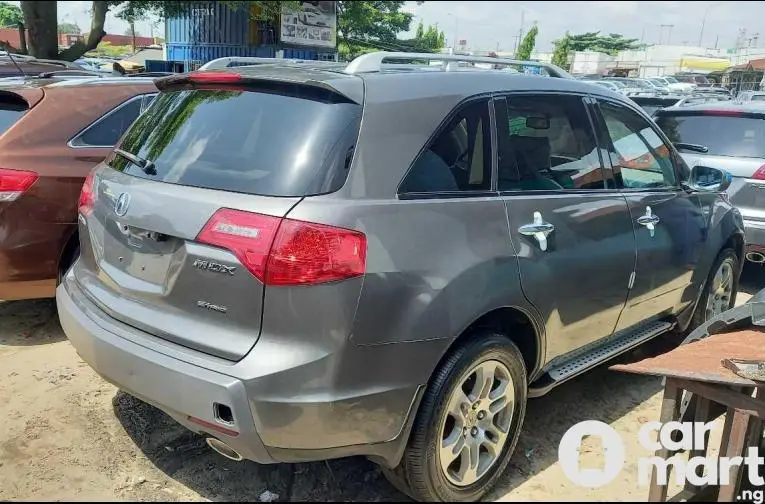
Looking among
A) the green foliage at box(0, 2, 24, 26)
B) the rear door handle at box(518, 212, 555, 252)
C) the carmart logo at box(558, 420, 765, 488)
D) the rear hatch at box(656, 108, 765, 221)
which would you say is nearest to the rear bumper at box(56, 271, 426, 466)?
the rear door handle at box(518, 212, 555, 252)

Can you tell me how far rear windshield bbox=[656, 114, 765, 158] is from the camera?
6160 millimetres

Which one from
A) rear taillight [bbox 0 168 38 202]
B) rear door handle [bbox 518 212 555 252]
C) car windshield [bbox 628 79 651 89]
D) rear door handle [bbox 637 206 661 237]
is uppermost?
rear door handle [bbox 518 212 555 252]

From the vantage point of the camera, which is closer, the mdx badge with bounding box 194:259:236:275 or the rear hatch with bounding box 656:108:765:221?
the mdx badge with bounding box 194:259:236:275

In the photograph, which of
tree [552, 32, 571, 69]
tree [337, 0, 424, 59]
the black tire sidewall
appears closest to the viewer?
the black tire sidewall

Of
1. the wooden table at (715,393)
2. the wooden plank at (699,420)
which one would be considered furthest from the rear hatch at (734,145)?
the wooden plank at (699,420)

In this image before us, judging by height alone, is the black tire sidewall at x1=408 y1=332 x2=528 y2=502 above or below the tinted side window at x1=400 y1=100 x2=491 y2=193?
below

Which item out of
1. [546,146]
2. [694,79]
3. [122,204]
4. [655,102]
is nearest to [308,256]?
[122,204]

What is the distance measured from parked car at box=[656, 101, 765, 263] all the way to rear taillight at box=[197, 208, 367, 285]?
4389 millimetres

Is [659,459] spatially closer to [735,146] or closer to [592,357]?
[592,357]

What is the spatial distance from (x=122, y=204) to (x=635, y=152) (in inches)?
111

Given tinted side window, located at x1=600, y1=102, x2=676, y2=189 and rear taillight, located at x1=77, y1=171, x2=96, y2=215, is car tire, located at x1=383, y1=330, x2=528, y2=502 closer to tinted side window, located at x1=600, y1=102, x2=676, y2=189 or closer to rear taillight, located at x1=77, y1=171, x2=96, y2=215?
tinted side window, located at x1=600, y1=102, x2=676, y2=189

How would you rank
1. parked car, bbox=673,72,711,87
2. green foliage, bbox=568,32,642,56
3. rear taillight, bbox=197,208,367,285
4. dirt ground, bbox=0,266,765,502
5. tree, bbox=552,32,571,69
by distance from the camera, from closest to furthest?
rear taillight, bbox=197,208,367,285
dirt ground, bbox=0,266,765,502
parked car, bbox=673,72,711,87
tree, bbox=552,32,571,69
green foliage, bbox=568,32,642,56

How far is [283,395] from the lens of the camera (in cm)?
223

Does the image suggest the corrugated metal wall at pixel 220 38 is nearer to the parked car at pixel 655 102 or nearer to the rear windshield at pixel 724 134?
the parked car at pixel 655 102
